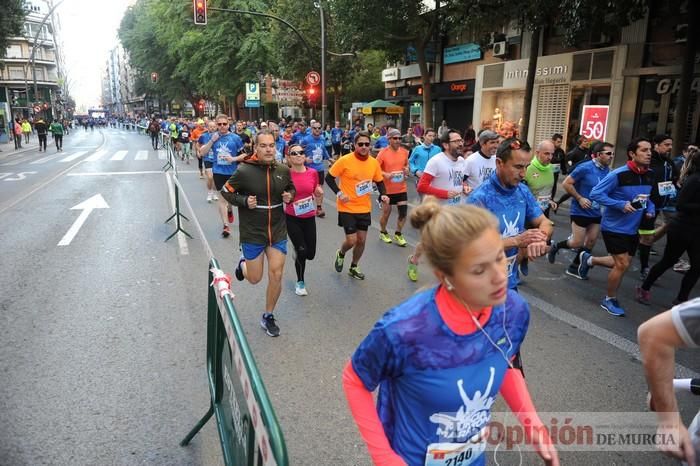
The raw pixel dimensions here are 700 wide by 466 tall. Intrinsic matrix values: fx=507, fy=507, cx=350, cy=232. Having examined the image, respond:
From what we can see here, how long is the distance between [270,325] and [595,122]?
45.0ft

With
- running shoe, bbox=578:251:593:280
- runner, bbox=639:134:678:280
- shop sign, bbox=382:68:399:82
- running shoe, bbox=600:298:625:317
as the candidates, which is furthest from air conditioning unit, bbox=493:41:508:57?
running shoe, bbox=600:298:625:317

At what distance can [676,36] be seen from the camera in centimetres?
1423

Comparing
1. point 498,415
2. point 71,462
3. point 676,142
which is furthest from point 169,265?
point 676,142

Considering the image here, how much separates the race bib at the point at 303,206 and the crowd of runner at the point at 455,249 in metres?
0.01

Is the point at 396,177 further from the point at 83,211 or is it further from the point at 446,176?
the point at 83,211

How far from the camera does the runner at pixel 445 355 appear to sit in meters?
1.56

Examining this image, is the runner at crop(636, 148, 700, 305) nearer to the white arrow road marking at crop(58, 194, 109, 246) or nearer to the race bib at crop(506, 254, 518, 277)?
the race bib at crop(506, 254, 518, 277)

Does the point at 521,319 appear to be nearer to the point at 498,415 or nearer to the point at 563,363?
the point at 498,415

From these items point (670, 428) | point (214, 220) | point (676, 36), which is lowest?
point (214, 220)

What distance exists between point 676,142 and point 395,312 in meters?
12.4

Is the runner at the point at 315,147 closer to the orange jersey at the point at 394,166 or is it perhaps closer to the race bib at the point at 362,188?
the orange jersey at the point at 394,166

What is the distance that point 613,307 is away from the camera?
557cm

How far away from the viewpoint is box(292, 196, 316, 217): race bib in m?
5.74

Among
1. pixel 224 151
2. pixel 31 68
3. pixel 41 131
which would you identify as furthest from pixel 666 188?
pixel 31 68
